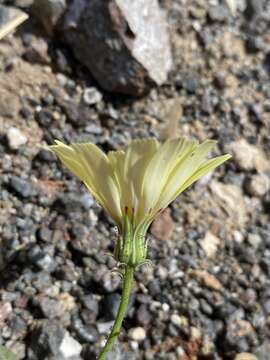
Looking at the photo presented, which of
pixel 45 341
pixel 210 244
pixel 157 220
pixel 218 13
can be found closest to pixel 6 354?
pixel 45 341

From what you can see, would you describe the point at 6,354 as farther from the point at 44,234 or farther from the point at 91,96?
the point at 91,96

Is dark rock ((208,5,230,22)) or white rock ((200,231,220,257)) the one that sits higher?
dark rock ((208,5,230,22))

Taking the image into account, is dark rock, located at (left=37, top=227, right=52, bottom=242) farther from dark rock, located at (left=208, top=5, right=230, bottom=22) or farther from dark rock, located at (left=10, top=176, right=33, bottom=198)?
dark rock, located at (left=208, top=5, right=230, bottom=22)

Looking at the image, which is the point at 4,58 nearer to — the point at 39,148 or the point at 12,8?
the point at 12,8

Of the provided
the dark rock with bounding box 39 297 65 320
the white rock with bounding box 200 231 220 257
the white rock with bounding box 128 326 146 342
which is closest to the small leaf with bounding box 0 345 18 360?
the dark rock with bounding box 39 297 65 320

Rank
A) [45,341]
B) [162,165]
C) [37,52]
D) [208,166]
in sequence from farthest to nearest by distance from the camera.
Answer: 1. [37,52]
2. [45,341]
3. [208,166]
4. [162,165]

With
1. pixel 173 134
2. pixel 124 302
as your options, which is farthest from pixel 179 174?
pixel 173 134

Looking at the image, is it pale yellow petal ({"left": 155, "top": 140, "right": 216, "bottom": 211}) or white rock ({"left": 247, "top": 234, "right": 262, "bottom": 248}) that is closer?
pale yellow petal ({"left": 155, "top": 140, "right": 216, "bottom": 211})
